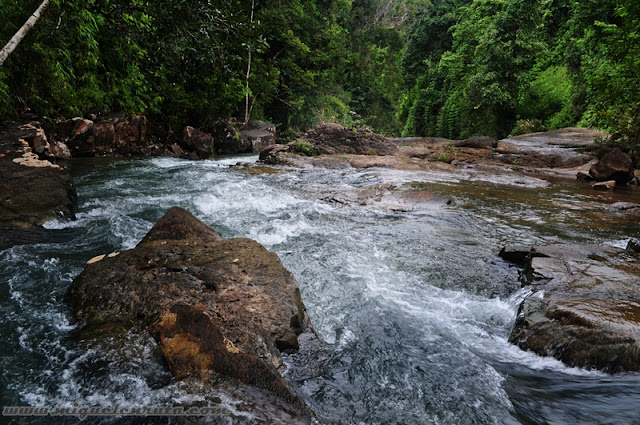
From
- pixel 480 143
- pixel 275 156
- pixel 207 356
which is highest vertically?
pixel 480 143

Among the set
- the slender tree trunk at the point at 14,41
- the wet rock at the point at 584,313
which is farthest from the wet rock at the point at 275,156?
the wet rock at the point at 584,313

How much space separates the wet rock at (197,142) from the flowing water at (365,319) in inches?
332

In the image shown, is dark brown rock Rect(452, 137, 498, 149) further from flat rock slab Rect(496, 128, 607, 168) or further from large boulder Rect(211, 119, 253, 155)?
large boulder Rect(211, 119, 253, 155)

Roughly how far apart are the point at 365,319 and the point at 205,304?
1.58m

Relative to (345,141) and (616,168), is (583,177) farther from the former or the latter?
(345,141)

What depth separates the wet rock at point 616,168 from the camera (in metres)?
11.3

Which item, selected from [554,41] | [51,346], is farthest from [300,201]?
[554,41]

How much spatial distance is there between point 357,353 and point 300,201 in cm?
532

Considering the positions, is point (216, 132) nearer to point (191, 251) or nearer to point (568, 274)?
point (191, 251)

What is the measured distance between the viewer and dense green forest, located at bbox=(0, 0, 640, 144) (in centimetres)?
620

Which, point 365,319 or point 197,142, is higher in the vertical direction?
point 197,142

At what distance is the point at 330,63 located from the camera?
981 inches

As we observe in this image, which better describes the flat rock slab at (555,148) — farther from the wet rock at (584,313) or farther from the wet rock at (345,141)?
the wet rock at (584,313)

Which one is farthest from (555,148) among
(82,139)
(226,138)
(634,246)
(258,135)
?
(82,139)
